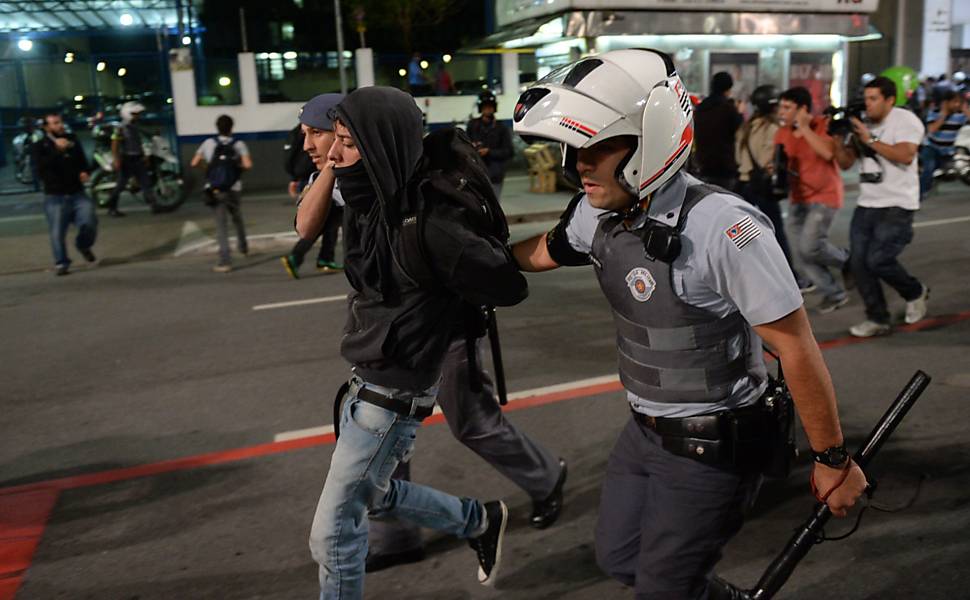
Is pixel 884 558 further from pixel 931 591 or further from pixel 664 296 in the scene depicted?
pixel 664 296

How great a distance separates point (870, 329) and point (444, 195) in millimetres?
4590

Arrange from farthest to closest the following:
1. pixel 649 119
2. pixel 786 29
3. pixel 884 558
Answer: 1. pixel 786 29
2. pixel 884 558
3. pixel 649 119

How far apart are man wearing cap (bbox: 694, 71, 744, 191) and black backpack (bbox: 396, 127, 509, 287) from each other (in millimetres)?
5909

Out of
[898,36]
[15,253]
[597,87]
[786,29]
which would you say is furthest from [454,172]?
[898,36]

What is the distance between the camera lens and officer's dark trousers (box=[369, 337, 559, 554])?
3.27 m

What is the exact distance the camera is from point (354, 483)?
260cm

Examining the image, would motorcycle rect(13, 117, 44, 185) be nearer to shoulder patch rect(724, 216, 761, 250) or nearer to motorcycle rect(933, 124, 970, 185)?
motorcycle rect(933, 124, 970, 185)

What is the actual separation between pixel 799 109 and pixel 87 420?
540cm

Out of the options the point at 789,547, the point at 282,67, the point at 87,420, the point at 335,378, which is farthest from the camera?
the point at 282,67

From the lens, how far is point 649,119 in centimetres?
204

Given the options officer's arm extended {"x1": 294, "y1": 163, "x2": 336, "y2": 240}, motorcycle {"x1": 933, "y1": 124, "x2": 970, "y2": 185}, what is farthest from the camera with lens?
motorcycle {"x1": 933, "y1": 124, "x2": 970, "y2": 185}

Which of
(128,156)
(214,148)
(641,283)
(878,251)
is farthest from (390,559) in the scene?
(128,156)

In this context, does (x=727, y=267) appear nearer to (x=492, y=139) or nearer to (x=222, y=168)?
(x=492, y=139)

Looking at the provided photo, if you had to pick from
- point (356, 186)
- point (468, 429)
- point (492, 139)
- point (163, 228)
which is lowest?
point (163, 228)
